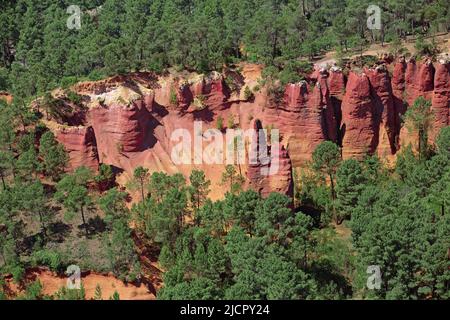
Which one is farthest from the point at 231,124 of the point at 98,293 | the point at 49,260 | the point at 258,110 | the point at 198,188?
the point at 98,293

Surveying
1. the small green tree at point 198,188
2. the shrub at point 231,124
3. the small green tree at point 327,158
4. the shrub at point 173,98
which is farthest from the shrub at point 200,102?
the small green tree at point 327,158

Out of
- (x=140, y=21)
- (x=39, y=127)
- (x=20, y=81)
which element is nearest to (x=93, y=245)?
(x=39, y=127)

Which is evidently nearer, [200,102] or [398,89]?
[200,102]

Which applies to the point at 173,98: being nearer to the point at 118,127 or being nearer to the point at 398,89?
the point at 118,127

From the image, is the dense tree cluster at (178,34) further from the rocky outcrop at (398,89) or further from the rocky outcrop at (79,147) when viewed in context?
the rocky outcrop at (398,89)

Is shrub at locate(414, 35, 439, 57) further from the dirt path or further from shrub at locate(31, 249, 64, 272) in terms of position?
Answer: shrub at locate(31, 249, 64, 272)
